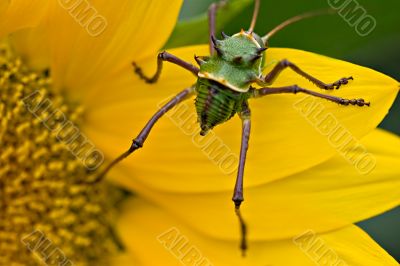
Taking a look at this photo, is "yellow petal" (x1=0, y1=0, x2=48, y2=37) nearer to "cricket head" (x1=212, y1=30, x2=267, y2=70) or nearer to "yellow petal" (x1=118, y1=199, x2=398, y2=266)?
"cricket head" (x1=212, y1=30, x2=267, y2=70)

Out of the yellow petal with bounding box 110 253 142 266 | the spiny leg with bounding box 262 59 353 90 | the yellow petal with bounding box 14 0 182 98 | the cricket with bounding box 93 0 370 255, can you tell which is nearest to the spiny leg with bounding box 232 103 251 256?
the cricket with bounding box 93 0 370 255

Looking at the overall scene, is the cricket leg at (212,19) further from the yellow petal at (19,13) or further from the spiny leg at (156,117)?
the yellow petal at (19,13)

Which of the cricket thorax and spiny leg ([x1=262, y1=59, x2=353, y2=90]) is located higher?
the cricket thorax

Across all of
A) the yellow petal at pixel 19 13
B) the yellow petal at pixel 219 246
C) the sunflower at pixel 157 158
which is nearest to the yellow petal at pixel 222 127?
the sunflower at pixel 157 158

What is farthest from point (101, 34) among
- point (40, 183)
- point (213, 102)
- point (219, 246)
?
point (219, 246)

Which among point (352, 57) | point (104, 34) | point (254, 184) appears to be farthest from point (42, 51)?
point (352, 57)

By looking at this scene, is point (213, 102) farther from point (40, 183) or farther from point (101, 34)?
point (40, 183)
